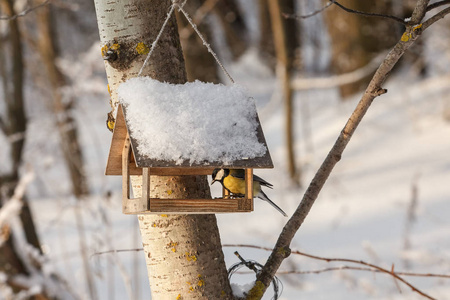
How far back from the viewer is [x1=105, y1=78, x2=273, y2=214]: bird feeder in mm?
1366

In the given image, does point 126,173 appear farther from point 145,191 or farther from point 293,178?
point 293,178

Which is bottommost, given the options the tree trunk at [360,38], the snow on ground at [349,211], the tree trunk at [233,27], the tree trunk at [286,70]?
the snow on ground at [349,211]

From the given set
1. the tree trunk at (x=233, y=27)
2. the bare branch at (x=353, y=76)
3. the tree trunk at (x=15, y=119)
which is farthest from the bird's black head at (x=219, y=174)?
the tree trunk at (x=233, y=27)

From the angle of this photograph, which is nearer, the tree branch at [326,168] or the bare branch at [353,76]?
the tree branch at [326,168]

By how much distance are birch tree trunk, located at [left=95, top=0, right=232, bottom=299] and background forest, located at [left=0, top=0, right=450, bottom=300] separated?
48.7 inches

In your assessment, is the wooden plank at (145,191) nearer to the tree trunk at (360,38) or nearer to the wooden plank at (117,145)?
the wooden plank at (117,145)

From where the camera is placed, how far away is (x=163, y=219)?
1507 millimetres

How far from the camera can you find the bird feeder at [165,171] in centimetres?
137

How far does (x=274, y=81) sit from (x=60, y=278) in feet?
34.7

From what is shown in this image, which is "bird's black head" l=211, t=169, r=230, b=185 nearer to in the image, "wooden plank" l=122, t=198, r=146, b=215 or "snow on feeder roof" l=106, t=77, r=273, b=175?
"snow on feeder roof" l=106, t=77, r=273, b=175

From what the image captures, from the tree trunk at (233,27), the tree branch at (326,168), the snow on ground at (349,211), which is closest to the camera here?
the tree branch at (326,168)

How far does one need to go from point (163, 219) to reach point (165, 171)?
0.14m

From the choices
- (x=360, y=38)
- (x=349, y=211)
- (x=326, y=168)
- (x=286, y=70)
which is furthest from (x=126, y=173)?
(x=360, y=38)

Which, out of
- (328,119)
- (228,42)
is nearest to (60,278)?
(328,119)
